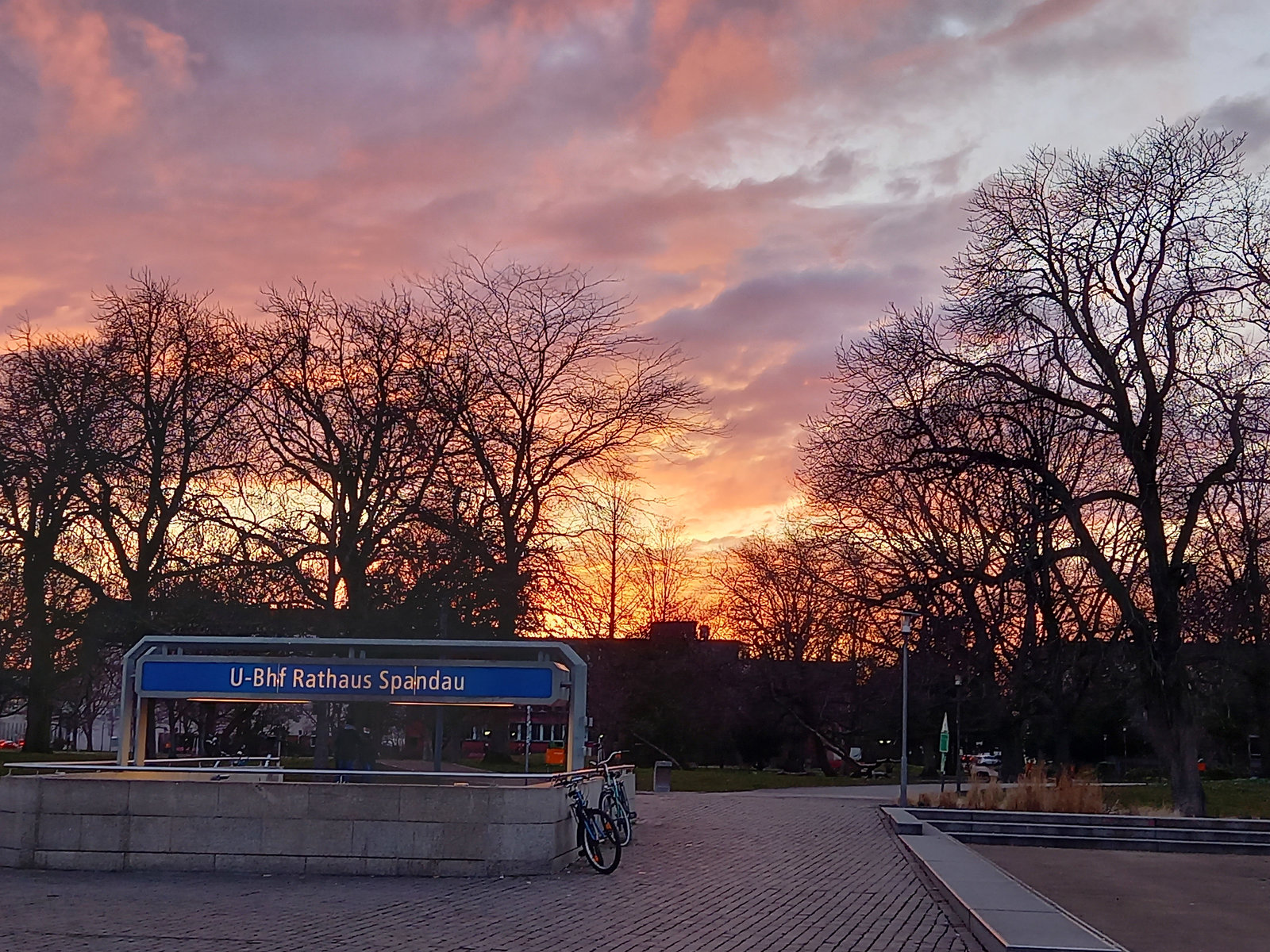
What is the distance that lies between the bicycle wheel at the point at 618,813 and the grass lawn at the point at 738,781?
1919 centimetres

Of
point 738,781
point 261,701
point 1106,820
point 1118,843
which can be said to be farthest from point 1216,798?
point 261,701

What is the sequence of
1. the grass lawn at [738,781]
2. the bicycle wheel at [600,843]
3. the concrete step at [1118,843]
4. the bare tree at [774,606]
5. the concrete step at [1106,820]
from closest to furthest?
the bicycle wheel at [600,843] → the concrete step at [1118,843] → the concrete step at [1106,820] → the grass lawn at [738,781] → the bare tree at [774,606]

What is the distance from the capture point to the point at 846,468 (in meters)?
32.0

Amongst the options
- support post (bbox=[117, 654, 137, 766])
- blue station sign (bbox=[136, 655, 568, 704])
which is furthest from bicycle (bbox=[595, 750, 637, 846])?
support post (bbox=[117, 654, 137, 766])

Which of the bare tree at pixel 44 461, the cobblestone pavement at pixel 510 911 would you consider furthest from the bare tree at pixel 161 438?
the cobblestone pavement at pixel 510 911

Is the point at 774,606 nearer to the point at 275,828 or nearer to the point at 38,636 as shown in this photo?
the point at 38,636

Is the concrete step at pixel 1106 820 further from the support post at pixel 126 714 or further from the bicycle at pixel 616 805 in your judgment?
the support post at pixel 126 714

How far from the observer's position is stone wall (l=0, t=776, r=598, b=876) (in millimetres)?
16375

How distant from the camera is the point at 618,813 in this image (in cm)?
1944

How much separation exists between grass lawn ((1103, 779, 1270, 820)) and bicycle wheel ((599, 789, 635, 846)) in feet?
Answer: 43.2

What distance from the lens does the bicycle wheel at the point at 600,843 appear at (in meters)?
16.8

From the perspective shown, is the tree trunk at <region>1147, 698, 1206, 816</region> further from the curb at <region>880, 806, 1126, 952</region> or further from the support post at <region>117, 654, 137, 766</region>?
the support post at <region>117, 654, 137, 766</region>

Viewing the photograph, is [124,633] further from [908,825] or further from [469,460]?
[908,825]

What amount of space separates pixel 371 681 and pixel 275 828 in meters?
2.51
